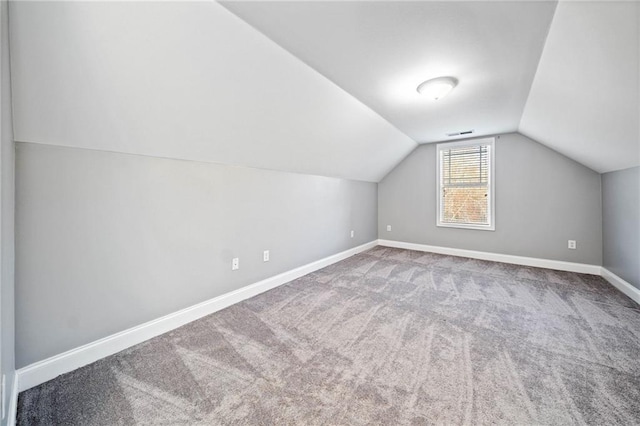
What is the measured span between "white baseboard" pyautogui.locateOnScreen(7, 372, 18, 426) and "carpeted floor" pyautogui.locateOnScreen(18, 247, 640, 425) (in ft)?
0.13

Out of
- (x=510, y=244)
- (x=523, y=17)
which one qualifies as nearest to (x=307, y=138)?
(x=523, y=17)

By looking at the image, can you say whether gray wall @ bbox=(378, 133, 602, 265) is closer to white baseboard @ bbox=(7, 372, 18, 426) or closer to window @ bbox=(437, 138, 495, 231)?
window @ bbox=(437, 138, 495, 231)

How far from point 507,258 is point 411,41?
397 cm

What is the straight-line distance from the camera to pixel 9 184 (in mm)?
1308

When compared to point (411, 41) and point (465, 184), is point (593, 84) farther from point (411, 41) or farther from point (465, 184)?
point (465, 184)

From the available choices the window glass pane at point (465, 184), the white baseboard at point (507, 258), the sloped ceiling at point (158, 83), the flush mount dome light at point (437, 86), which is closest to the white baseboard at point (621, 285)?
the white baseboard at point (507, 258)

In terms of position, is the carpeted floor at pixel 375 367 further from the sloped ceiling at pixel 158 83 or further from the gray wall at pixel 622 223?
the sloped ceiling at pixel 158 83

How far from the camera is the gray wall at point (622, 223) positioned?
2.68 metres

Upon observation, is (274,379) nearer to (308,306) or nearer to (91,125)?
(308,306)

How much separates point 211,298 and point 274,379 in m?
1.20

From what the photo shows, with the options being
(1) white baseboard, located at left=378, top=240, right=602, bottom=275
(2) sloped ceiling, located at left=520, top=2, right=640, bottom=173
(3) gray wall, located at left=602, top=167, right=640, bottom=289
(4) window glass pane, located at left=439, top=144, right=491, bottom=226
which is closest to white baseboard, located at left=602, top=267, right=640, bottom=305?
(3) gray wall, located at left=602, top=167, right=640, bottom=289

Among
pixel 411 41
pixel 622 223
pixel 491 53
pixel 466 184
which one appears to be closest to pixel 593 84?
pixel 491 53

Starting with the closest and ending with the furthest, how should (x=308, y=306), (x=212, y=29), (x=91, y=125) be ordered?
1. (x=212, y=29)
2. (x=91, y=125)
3. (x=308, y=306)

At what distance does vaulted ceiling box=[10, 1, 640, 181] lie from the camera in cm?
132
